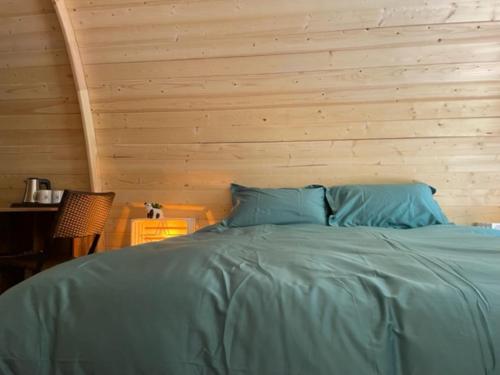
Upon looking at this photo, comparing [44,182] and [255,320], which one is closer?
[255,320]

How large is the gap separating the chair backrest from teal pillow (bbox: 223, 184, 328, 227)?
83 centimetres

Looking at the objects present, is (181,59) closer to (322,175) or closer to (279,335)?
(322,175)

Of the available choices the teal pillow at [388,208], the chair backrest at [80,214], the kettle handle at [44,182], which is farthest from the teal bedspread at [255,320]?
the kettle handle at [44,182]

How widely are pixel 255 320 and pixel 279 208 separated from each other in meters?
1.48

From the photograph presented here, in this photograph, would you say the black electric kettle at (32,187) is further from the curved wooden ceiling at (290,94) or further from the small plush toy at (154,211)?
the small plush toy at (154,211)

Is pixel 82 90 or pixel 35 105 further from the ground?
pixel 82 90

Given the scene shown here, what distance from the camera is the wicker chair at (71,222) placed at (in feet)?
5.46

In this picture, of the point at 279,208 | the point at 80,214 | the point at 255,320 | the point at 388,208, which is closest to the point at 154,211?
the point at 80,214

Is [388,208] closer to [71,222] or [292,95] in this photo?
[292,95]

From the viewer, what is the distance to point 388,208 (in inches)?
78.5

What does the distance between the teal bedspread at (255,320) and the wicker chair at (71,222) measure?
1013 millimetres

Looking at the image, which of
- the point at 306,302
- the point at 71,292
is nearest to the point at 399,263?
the point at 306,302

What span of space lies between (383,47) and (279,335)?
2.18 meters

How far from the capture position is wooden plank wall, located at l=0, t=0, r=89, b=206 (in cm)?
224
